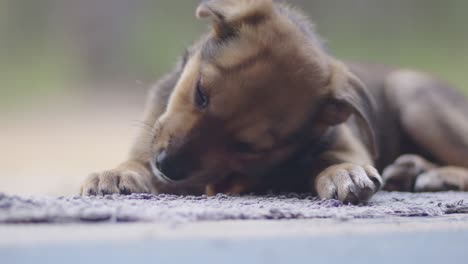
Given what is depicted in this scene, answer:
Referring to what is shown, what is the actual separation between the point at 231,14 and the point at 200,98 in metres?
0.46

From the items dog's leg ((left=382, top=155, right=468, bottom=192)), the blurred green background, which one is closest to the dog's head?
dog's leg ((left=382, top=155, right=468, bottom=192))

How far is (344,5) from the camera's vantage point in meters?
8.64

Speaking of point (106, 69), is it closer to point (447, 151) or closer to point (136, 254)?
point (447, 151)

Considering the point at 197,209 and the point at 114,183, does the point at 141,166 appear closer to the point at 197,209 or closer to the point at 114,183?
the point at 114,183

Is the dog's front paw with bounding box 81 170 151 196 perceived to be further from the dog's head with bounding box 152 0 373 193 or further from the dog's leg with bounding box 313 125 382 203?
the dog's leg with bounding box 313 125 382 203

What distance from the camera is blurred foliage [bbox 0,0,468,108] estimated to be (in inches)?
313

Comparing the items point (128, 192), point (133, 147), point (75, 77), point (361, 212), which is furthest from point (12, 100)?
point (361, 212)

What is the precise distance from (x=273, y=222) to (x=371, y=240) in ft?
1.04

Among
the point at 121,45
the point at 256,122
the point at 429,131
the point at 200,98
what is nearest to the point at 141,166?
the point at 200,98

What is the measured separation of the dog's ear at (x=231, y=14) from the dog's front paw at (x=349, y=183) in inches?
26.2

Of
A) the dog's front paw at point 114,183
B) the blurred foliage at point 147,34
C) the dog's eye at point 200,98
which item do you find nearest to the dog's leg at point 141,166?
the dog's front paw at point 114,183

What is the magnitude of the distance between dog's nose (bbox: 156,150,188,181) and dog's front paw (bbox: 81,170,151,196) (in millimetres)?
128

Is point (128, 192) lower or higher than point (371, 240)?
higher

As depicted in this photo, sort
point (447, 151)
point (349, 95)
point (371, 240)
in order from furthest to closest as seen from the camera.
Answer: point (447, 151), point (349, 95), point (371, 240)
